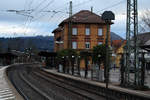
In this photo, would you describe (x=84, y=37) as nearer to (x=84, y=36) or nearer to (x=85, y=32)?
(x=84, y=36)

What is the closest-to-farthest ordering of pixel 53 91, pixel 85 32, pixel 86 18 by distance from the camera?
pixel 53 91 → pixel 85 32 → pixel 86 18

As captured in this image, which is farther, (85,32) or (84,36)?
(85,32)

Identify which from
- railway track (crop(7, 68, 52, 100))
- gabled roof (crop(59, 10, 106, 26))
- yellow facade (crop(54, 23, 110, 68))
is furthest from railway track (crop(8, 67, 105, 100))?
gabled roof (crop(59, 10, 106, 26))

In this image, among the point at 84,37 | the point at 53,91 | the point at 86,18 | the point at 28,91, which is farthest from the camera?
the point at 86,18

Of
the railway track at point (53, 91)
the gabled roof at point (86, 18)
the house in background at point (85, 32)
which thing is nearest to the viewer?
the railway track at point (53, 91)

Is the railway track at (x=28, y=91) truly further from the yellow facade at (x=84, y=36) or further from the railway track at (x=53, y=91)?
the yellow facade at (x=84, y=36)

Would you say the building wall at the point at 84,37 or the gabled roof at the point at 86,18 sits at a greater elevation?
the gabled roof at the point at 86,18

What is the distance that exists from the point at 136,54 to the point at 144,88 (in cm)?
250

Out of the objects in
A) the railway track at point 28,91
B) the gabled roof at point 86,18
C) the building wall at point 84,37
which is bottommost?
the railway track at point 28,91

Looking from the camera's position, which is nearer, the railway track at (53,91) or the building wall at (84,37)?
the railway track at (53,91)

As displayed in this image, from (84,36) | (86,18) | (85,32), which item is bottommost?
(84,36)

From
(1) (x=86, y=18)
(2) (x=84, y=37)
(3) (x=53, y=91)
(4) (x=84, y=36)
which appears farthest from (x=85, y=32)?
(3) (x=53, y=91)

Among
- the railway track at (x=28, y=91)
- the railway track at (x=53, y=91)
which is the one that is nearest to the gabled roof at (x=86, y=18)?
the railway track at (x=28, y=91)

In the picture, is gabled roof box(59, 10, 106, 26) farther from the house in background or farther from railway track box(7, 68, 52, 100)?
railway track box(7, 68, 52, 100)
